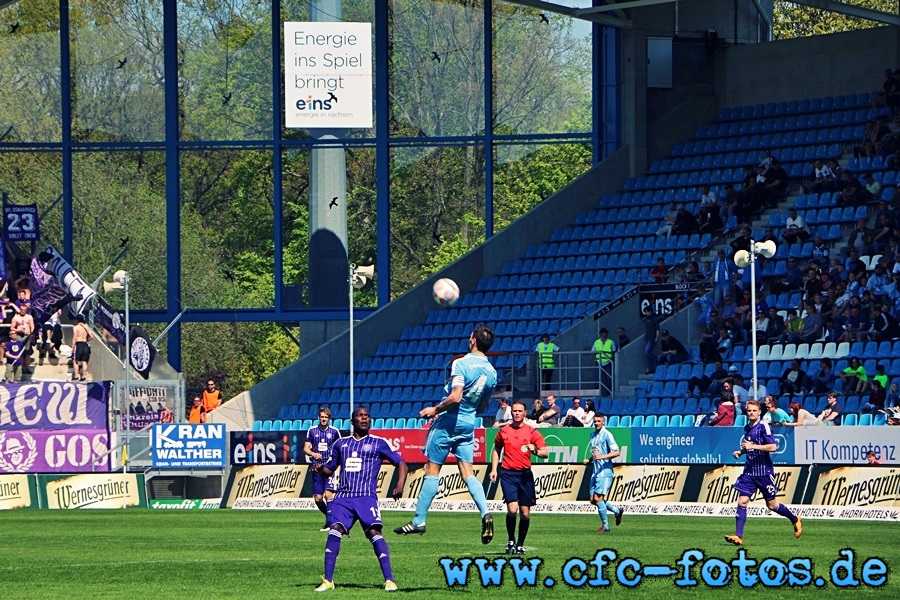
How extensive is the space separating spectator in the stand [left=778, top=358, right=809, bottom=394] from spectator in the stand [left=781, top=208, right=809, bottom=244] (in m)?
5.74

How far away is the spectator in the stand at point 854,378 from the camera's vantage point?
31.3 metres

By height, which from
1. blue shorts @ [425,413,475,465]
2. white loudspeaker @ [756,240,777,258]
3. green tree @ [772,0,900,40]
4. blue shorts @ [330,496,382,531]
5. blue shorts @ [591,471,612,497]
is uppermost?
green tree @ [772,0,900,40]

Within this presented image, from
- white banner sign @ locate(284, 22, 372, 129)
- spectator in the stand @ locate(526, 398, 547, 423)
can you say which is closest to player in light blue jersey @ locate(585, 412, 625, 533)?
spectator in the stand @ locate(526, 398, 547, 423)

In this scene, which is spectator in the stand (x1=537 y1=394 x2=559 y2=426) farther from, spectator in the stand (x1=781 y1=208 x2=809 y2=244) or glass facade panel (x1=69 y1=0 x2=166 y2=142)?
glass facade panel (x1=69 y1=0 x2=166 y2=142)

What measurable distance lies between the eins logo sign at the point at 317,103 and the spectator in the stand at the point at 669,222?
9696 mm

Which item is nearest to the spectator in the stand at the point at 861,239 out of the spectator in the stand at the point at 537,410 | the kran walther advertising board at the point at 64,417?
the spectator in the stand at the point at 537,410

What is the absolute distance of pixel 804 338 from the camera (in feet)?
112

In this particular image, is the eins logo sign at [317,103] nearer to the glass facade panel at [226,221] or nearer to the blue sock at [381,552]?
the glass facade panel at [226,221]

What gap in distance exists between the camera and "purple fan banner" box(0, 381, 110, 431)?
3628 cm

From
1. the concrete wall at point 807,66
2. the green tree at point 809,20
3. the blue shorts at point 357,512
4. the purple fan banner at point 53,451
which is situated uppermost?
the green tree at point 809,20

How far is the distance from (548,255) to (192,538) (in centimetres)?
2254

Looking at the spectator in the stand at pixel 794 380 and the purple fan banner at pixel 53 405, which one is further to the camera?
the purple fan banner at pixel 53 405

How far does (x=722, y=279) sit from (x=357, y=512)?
24057mm

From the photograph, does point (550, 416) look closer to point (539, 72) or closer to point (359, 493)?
point (539, 72)
